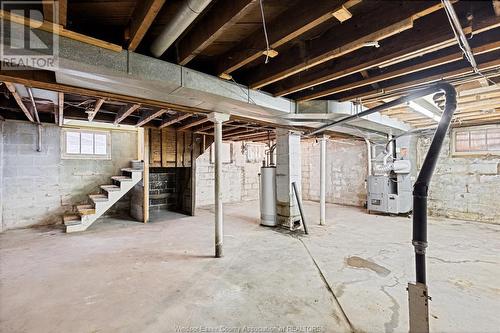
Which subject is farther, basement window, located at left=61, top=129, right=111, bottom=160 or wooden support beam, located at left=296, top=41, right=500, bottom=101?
basement window, located at left=61, top=129, right=111, bottom=160

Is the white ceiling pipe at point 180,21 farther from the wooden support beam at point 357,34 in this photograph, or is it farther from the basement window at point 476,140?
the basement window at point 476,140

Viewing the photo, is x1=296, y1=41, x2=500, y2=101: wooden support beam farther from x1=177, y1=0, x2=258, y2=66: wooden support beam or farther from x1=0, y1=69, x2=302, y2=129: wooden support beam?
x1=0, y1=69, x2=302, y2=129: wooden support beam

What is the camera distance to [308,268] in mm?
2699

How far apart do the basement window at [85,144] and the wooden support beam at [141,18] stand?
4256 millimetres

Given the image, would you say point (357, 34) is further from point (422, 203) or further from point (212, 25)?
point (422, 203)

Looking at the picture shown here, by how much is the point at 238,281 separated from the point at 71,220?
3.68m

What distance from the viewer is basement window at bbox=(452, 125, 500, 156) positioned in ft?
16.2

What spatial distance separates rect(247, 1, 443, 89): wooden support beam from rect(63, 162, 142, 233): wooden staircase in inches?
152

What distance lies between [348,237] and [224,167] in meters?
4.70

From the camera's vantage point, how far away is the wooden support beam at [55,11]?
4.14 feet

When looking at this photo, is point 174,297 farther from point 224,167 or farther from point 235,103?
point 224,167

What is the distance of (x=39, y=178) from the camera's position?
4633mm

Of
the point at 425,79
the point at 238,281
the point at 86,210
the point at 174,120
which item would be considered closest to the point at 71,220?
the point at 86,210

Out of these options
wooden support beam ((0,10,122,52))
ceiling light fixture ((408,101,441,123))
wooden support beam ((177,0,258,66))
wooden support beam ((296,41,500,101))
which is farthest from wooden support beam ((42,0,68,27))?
ceiling light fixture ((408,101,441,123))
